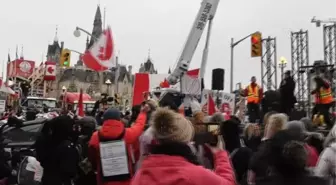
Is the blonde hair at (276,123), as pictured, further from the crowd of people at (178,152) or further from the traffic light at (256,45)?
the traffic light at (256,45)

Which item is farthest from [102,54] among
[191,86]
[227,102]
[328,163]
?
[328,163]

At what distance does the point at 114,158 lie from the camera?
556cm

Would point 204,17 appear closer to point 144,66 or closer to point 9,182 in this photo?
point 9,182

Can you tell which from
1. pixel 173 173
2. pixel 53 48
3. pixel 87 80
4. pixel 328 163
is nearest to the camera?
pixel 173 173

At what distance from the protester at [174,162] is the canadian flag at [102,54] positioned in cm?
1372

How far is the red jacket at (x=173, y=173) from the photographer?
2.72m

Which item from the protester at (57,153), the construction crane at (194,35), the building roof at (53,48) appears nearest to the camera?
the protester at (57,153)

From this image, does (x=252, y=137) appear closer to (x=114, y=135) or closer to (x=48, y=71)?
(x=114, y=135)

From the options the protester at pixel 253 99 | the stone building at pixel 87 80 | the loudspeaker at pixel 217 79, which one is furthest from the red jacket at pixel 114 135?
the stone building at pixel 87 80

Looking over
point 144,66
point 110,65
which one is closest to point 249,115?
point 110,65

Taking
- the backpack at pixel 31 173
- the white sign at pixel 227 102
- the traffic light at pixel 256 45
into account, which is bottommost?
the backpack at pixel 31 173

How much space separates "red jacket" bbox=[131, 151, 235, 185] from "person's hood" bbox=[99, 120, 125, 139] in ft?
8.55

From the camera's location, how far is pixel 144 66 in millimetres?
152500

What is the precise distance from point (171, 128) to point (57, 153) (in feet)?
11.0
